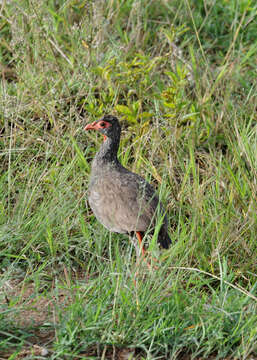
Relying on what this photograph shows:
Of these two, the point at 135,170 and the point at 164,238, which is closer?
the point at 164,238

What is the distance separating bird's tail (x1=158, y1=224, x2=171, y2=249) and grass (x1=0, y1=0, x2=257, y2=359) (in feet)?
0.34

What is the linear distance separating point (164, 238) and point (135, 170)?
948 millimetres

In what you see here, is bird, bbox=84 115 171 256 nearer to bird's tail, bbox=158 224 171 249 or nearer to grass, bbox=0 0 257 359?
bird's tail, bbox=158 224 171 249

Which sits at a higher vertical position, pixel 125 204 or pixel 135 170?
pixel 125 204

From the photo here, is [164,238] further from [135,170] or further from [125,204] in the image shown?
[135,170]

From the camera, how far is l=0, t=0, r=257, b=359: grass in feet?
10.5

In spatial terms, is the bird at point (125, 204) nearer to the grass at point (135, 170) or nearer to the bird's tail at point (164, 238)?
the bird's tail at point (164, 238)

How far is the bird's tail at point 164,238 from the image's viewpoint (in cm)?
386

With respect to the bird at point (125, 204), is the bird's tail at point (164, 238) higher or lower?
lower

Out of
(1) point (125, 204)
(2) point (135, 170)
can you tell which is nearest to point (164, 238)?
(1) point (125, 204)

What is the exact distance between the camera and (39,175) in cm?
463

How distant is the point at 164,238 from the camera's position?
3885 mm

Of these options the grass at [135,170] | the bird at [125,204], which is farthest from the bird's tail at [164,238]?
the grass at [135,170]

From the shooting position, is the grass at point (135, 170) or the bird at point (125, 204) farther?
the bird at point (125, 204)
